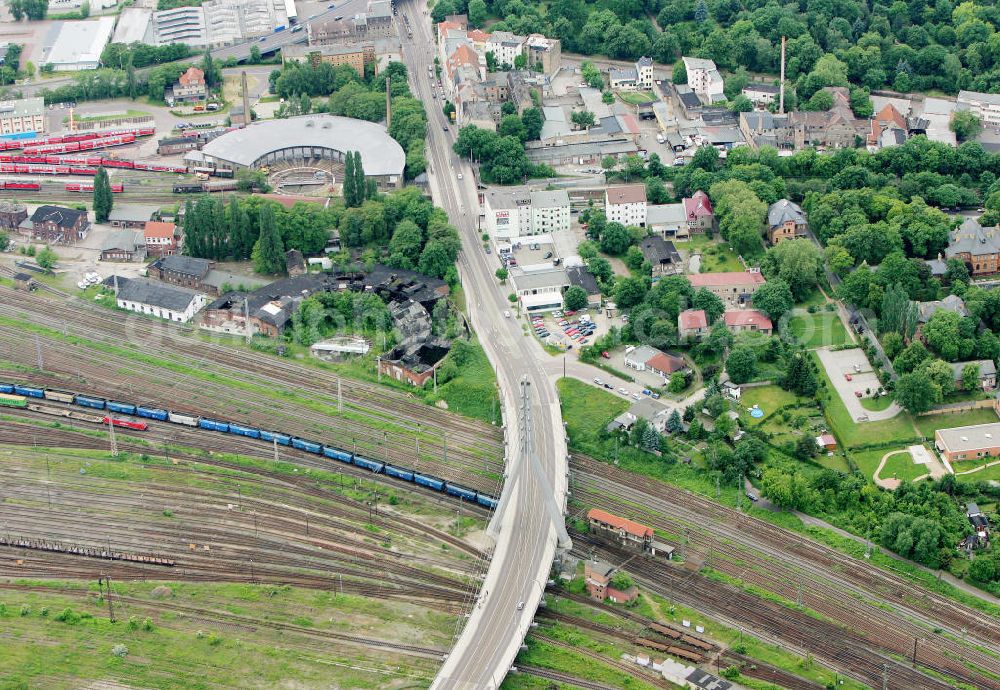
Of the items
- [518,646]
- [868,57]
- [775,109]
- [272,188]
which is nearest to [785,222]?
[775,109]

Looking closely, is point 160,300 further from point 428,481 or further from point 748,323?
point 748,323

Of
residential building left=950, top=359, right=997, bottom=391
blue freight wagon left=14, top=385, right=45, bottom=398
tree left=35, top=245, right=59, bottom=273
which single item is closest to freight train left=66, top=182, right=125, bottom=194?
tree left=35, top=245, right=59, bottom=273

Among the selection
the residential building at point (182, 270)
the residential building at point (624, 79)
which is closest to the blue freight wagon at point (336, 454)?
the residential building at point (182, 270)

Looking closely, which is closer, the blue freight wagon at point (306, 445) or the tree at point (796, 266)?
the blue freight wagon at point (306, 445)

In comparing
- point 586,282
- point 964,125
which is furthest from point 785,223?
point 964,125

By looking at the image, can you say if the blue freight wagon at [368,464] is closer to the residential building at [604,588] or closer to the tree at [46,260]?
the residential building at [604,588]

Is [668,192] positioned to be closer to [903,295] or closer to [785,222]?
[785,222]

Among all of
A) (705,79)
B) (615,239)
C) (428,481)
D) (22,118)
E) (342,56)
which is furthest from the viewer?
(342,56)
